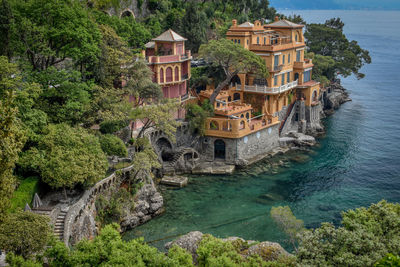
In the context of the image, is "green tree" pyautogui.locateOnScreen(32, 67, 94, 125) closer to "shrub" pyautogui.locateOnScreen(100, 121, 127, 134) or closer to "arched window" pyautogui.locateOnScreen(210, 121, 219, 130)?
"shrub" pyautogui.locateOnScreen(100, 121, 127, 134)

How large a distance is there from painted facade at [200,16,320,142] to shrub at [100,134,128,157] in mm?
15167

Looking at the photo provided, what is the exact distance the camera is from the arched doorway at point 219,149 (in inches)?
1981

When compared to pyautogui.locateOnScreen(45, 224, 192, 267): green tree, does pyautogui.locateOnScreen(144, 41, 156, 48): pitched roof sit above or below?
above

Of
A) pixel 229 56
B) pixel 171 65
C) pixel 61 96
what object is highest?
pixel 229 56

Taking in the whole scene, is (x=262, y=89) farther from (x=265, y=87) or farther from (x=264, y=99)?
(x=264, y=99)

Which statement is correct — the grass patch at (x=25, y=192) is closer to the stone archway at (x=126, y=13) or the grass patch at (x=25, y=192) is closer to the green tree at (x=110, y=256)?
the green tree at (x=110, y=256)

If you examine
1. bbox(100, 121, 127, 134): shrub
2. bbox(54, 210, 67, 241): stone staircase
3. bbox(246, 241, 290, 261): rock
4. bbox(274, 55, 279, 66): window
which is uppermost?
bbox(274, 55, 279, 66): window

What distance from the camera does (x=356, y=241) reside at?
20359 mm

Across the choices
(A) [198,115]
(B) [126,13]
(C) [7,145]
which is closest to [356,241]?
(C) [7,145]

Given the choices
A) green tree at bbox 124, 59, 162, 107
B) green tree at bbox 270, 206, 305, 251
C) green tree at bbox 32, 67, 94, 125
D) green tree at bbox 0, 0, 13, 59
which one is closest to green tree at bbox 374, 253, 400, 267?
green tree at bbox 270, 206, 305, 251

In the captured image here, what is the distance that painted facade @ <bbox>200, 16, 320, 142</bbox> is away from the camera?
51094 mm

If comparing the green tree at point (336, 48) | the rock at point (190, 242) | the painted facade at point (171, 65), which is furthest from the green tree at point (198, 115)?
the green tree at point (336, 48)

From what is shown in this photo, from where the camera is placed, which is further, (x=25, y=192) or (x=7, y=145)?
(x=25, y=192)

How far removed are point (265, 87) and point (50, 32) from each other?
29.6m
